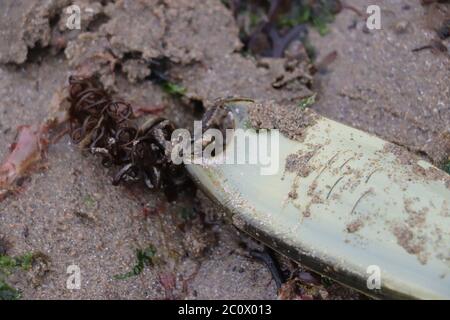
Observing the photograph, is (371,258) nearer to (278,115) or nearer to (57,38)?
(278,115)

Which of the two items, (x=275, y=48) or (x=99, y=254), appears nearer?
(x=99, y=254)

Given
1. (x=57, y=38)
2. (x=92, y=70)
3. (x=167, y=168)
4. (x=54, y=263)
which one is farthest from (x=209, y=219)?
(x=57, y=38)

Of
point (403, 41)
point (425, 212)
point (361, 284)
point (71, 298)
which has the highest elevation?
point (403, 41)

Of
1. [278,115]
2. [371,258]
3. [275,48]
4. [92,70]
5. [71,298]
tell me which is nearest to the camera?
[371,258]

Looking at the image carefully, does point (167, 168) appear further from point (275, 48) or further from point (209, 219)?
point (275, 48)

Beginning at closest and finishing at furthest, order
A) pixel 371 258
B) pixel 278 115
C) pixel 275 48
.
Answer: pixel 371 258
pixel 278 115
pixel 275 48

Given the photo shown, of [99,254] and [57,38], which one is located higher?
[57,38]

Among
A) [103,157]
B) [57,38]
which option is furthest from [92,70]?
[103,157]
